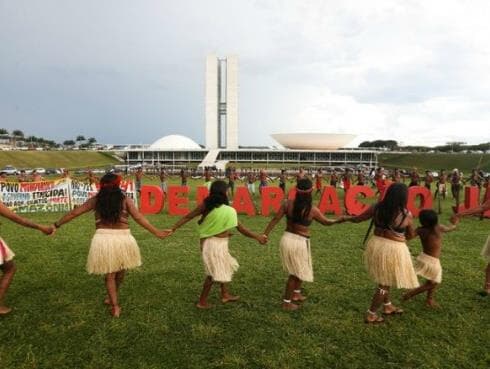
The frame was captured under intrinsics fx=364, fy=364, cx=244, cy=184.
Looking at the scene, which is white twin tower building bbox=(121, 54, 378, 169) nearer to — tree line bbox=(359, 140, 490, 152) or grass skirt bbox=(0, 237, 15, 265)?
tree line bbox=(359, 140, 490, 152)

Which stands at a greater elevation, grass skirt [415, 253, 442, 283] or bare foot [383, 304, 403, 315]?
grass skirt [415, 253, 442, 283]

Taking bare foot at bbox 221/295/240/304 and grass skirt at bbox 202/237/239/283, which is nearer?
grass skirt at bbox 202/237/239/283

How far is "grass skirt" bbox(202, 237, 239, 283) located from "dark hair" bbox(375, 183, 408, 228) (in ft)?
7.32

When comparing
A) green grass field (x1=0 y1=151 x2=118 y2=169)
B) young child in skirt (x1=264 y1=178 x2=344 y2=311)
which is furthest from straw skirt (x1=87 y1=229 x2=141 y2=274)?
green grass field (x1=0 y1=151 x2=118 y2=169)

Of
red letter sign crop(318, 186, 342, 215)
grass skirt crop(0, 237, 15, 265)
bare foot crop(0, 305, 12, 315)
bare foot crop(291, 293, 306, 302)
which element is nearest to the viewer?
grass skirt crop(0, 237, 15, 265)

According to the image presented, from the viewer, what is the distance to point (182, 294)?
19.6 ft

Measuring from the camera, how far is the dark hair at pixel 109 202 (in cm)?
500

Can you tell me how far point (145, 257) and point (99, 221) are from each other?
3243mm

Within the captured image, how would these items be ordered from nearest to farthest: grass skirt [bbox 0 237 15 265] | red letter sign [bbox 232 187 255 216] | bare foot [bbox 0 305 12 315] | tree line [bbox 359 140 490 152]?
grass skirt [bbox 0 237 15 265]
bare foot [bbox 0 305 12 315]
red letter sign [bbox 232 187 255 216]
tree line [bbox 359 140 490 152]

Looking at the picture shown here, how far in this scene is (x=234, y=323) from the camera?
16.3 feet

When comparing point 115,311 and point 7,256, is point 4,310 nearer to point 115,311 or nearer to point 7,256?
point 7,256

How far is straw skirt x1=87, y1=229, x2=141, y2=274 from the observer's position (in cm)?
498

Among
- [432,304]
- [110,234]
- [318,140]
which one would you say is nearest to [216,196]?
[110,234]

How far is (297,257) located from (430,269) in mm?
2024
